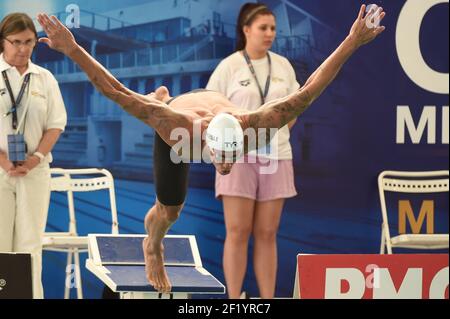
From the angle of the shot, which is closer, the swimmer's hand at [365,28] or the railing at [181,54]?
the swimmer's hand at [365,28]

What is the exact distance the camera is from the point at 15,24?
19.2ft

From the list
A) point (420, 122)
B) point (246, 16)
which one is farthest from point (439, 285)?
point (246, 16)

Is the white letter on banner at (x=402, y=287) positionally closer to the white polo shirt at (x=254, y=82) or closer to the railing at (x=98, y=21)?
the white polo shirt at (x=254, y=82)

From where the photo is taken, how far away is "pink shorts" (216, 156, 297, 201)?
6809mm

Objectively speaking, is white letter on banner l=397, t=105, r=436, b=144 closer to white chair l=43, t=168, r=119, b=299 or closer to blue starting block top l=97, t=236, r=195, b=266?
blue starting block top l=97, t=236, r=195, b=266

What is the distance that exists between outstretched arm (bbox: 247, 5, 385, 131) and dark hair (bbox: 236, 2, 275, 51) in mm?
1344

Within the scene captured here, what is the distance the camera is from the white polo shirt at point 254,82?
22.2 ft

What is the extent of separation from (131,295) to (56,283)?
5.49 feet

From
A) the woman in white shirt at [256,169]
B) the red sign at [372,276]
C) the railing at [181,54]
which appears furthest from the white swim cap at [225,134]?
the railing at [181,54]

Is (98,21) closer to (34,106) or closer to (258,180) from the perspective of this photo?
(34,106)

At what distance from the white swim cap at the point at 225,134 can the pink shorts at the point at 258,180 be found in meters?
1.63

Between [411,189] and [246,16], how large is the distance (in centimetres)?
174

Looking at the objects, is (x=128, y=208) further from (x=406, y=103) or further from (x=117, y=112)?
(x=406, y=103)
